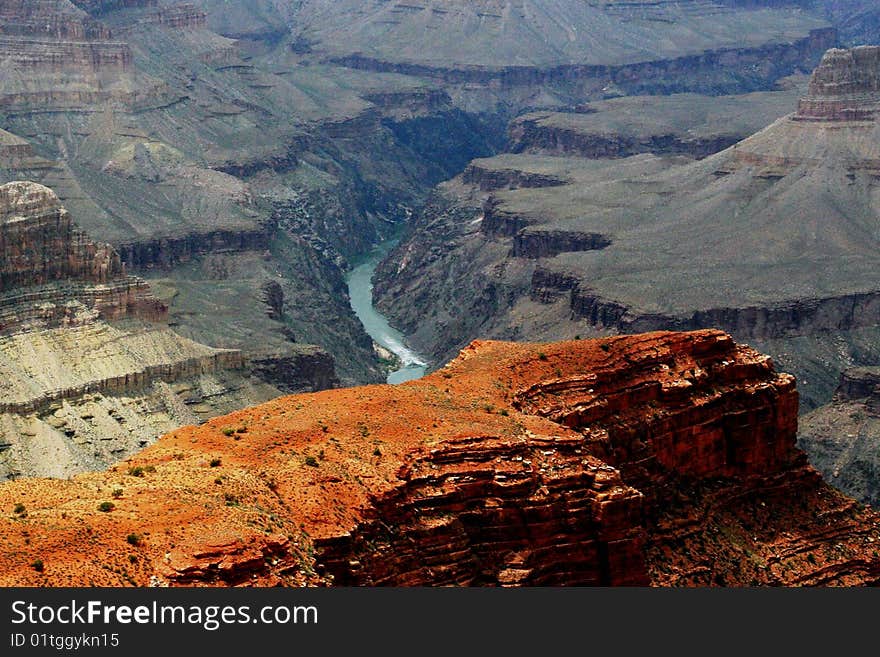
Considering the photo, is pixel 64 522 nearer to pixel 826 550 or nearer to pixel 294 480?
pixel 294 480

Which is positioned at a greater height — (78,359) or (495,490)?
(78,359)

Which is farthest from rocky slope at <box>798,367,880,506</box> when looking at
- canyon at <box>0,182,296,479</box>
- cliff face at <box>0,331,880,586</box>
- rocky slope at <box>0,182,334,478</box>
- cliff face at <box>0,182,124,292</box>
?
cliff face at <box>0,331,880,586</box>

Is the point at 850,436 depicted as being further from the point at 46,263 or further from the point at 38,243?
the point at 38,243

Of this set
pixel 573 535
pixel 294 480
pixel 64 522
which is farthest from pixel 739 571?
pixel 64 522

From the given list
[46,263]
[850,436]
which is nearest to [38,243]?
[46,263]

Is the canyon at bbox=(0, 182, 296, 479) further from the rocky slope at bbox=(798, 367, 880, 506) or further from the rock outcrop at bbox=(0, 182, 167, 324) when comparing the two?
the rocky slope at bbox=(798, 367, 880, 506)

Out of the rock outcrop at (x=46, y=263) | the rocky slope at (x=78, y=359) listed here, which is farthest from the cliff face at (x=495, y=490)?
the rock outcrop at (x=46, y=263)
